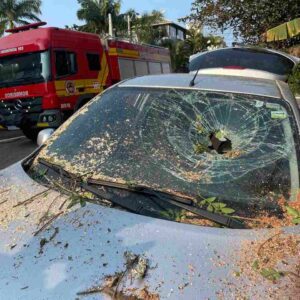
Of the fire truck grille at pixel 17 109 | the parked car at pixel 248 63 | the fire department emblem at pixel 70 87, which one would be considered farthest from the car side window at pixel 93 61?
the parked car at pixel 248 63

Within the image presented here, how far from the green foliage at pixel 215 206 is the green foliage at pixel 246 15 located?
15.3 m

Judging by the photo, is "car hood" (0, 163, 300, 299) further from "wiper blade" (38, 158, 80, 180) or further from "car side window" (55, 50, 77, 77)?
"car side window" (55, 50, 77, 77)

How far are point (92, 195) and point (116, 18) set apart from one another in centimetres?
3714

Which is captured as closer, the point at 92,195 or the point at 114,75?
the point at 92,195

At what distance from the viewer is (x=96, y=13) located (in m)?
36.9

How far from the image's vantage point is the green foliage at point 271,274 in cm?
167

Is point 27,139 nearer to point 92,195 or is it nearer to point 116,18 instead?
point 92,195

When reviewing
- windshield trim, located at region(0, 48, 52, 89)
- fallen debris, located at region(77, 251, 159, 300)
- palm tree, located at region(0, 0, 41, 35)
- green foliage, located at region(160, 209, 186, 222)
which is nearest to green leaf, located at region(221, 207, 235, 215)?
green foliage, located at region(160, 209, 186, 222)

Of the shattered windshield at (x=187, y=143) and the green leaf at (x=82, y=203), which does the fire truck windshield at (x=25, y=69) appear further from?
the green leaf at (x=82, y=203)

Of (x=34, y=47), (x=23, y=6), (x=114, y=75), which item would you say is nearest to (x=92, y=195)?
(x=34, y=47)

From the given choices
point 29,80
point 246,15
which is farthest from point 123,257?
point 246,15

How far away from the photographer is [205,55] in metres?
5.71

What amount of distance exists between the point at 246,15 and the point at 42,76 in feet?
29.3

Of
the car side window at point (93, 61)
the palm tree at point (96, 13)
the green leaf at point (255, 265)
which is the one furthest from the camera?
the palm tree at point (96, 13)
